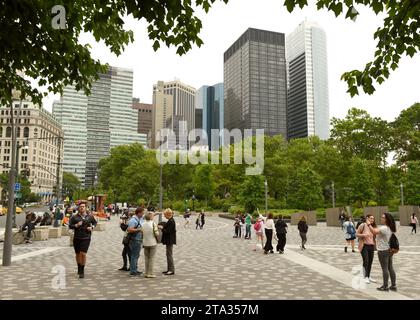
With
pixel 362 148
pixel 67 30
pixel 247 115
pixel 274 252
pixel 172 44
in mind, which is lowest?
pixel 274 252

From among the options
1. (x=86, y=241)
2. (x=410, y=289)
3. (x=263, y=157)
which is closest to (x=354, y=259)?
(x=410, y=289)

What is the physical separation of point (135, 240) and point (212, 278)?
96.3 inches

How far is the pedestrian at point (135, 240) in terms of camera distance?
10.5m

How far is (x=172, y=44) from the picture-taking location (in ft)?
22.4

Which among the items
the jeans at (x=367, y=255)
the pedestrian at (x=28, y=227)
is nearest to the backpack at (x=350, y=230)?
the jeans at (x=367, y=255)

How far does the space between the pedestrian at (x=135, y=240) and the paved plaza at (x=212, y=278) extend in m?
0.46

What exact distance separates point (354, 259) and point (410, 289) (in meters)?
5.29

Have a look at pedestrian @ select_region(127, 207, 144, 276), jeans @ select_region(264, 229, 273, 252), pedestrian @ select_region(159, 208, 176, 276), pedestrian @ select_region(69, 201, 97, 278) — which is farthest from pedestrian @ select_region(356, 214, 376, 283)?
pedestrian @ select_region(69, 201, 97, 278)

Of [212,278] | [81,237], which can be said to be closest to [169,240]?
[212,278]

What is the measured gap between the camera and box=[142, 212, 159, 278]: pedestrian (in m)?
10.1

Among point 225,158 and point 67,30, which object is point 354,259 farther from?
point 225,158

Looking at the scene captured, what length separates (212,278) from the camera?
32.7 feet

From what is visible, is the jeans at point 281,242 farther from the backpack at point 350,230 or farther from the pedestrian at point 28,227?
the pedestrian at point 28,227

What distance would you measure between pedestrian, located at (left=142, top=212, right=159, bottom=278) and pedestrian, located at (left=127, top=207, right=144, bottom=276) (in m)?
0.35
